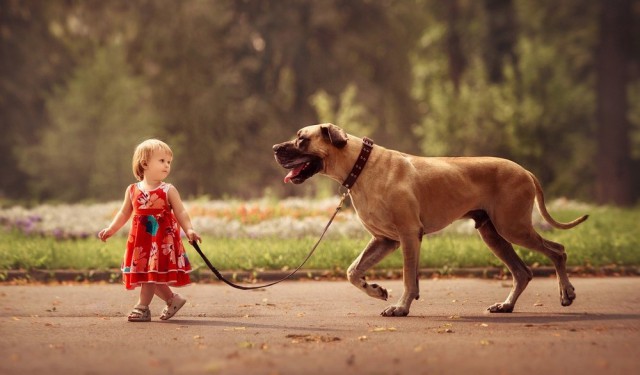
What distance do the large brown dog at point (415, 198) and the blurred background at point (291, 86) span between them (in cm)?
1571

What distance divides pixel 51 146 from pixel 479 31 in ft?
47.1

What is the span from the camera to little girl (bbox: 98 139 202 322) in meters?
8.73

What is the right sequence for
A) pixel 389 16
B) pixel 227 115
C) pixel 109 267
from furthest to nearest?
pixel 389 16, pixel 227 115, pixel 109 267

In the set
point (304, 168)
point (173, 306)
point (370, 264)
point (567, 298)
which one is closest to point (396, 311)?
point (370, 264)

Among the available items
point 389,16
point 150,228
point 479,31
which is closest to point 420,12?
point 389,16

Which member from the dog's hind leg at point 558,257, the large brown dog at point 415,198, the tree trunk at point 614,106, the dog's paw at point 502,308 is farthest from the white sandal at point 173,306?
the tree trunk at point 614,106

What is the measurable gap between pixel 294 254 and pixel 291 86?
23.5m

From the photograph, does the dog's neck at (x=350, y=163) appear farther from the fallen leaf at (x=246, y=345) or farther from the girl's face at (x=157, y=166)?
the fallen leaf at (x=246, y=345)

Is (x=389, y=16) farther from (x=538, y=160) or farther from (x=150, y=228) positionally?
(x=150, y=228)

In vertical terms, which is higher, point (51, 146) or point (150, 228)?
point (51, 146)

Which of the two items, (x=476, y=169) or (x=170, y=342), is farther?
(x=476, y=169)

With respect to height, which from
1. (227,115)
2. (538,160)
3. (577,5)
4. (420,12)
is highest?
(420,12)

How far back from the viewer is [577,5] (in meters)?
32.1

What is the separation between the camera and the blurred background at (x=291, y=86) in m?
29.6
